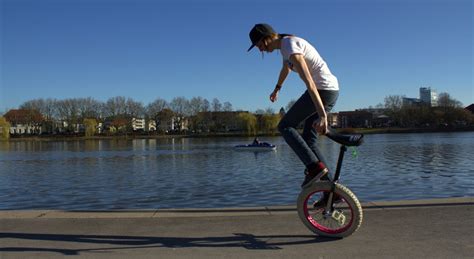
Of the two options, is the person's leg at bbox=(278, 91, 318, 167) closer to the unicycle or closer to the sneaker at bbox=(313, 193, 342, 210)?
the unicycle

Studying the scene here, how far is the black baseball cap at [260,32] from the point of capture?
5289 millimetres

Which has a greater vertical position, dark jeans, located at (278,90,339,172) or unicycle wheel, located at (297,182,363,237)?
dark jeans, located at (278,90,339,172)

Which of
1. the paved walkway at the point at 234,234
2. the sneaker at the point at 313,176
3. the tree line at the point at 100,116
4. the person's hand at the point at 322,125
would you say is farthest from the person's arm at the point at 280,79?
the tree line at the point at 100,116

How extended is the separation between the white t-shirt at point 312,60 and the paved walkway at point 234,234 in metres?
1.81

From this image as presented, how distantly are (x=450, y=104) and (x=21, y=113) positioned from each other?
182318mm

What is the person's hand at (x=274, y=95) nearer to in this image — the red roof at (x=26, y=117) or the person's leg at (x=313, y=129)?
the person's leg at (x=313, y=129)

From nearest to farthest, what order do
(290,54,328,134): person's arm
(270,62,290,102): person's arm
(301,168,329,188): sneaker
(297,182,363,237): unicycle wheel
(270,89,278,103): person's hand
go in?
(290,54,328,134): person's arm < (297,182,363,237): unicycle wheel < (301,168,329,188): sneaker < (270,62,290,102): person's arm < (270,89,278,103): person's hand

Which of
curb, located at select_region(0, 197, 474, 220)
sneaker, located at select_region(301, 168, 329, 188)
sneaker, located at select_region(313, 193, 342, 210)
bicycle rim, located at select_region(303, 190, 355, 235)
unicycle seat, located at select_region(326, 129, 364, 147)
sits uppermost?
unicycle seat, located at select_region(326, 129, 364, 147)

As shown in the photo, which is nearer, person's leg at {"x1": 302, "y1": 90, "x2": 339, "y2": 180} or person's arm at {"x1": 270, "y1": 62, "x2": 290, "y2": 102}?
person's leg at {"x1": 302, "y1": 90, "x2": 339, "y2": 180}

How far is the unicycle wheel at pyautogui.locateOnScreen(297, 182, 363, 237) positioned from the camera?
523 cm

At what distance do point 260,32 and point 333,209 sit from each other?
2.28 meters

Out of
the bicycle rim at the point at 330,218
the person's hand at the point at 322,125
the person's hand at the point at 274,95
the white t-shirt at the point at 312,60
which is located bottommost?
the bicycle rim at the point at 330,218

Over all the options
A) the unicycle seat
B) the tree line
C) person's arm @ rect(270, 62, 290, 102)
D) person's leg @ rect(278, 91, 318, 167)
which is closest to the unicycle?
the unicycle seat

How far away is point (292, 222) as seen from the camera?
6.14 m
